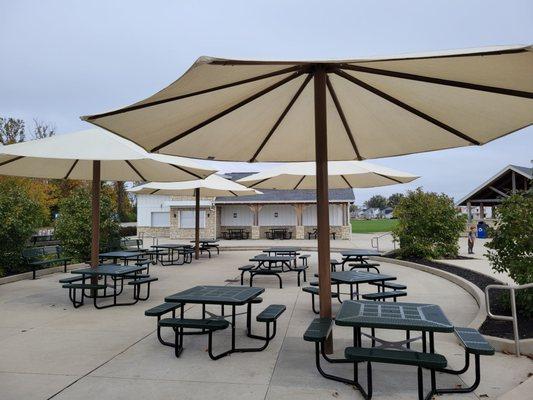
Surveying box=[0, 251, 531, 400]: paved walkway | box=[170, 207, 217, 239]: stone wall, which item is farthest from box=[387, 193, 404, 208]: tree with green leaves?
box=[170, 207, 217, 239]: stone wall

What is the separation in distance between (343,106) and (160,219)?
28.5m

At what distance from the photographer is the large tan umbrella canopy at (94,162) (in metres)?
6.13

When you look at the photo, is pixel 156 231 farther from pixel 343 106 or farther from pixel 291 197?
pixel 343 106

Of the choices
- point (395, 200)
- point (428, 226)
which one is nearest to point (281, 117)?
point (428, 226)

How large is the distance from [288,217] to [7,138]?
980 inches

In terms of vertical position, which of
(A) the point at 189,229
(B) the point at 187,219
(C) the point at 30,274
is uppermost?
(B) the point at 187,219

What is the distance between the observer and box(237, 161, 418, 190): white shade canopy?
33.3ft

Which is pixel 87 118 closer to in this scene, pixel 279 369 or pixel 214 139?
pixel 214 139

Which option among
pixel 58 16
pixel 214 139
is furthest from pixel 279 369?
pixel 58 16

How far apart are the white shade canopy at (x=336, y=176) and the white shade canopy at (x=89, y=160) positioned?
3.39 meters

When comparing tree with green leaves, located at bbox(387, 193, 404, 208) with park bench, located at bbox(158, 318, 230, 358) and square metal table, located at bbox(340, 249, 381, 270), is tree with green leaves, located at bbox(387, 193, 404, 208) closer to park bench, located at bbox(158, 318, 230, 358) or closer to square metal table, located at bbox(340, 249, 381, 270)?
square metal table, located at bbox(340, 249, 381, 270)

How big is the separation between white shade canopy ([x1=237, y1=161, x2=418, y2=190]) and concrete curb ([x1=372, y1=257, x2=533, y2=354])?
2563mm

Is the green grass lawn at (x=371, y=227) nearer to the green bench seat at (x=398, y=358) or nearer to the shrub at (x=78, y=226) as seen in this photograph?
the shrub at (x=78, y=226)

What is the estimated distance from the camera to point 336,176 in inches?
460
